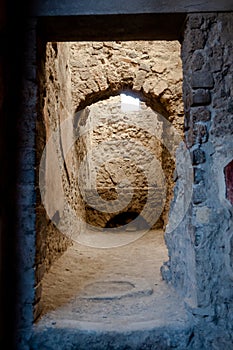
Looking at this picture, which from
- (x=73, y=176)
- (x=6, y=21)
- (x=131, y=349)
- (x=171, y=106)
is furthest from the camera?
(x=73, y=176)

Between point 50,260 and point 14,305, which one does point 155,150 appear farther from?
point 14,305

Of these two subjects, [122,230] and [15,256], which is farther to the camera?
[122,230]

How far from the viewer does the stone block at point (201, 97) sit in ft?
5.98

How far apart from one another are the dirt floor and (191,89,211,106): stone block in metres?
1.41

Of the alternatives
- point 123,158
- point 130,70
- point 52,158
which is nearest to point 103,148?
point 123,158

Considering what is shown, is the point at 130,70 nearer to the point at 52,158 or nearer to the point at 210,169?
the point at 52,158

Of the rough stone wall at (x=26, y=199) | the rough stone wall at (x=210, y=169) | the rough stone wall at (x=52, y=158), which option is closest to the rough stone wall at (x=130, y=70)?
the rough stone wall at (x=52, y=158)

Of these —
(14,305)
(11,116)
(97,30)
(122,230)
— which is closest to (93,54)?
(97,30)

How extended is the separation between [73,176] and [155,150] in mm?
2248

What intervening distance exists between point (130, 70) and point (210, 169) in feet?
8.85

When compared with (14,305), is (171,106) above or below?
above

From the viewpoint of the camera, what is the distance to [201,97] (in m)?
1.83

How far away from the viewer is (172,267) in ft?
7.81

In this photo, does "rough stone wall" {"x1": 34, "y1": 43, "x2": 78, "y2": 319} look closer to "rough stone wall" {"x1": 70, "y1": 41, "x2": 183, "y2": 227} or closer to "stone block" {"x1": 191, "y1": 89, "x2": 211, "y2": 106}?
"rough stone wall" {"x1": 70, "y1": 41, "x2": 183, "y2": 227}
